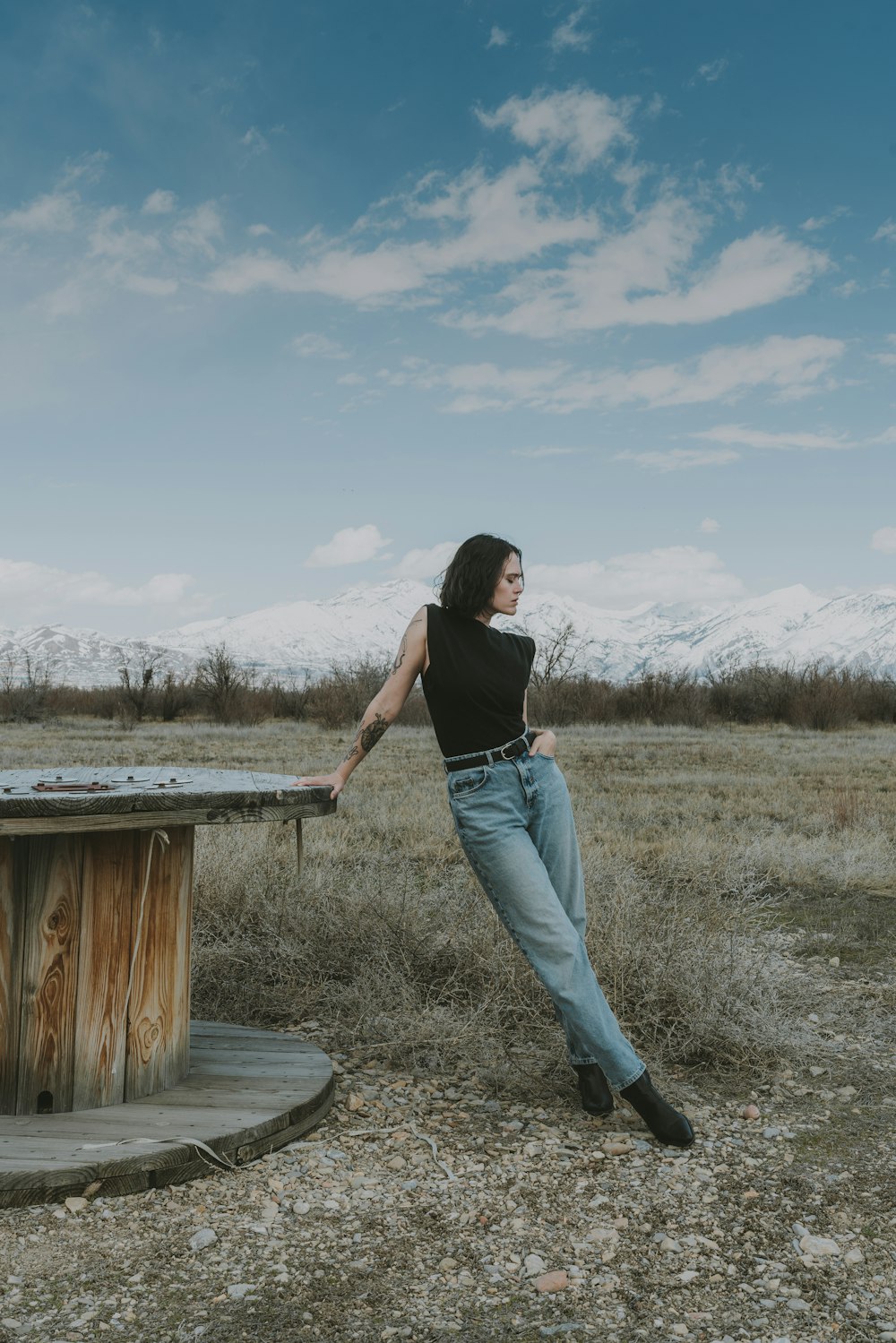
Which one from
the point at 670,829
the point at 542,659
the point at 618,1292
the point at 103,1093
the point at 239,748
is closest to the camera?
the point at 618,1292

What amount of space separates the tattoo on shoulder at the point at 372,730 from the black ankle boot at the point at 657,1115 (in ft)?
4.38

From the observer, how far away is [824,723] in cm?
2423

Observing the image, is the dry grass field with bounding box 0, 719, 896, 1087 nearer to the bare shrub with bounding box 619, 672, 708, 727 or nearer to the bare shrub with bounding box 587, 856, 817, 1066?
the bare shrub with bounding box 587, 856, 817, 1066

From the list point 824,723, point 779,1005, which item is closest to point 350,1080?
point 779,1005

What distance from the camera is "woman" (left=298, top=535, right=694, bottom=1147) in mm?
3135

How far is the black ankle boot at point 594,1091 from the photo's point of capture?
341cm

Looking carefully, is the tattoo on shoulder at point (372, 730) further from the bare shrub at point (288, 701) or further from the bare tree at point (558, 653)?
the bare tree at point (558, 653)

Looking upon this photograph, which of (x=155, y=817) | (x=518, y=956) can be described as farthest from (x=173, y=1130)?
(x=518, y=956)

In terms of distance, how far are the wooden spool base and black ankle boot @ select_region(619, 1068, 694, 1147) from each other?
3.33ft

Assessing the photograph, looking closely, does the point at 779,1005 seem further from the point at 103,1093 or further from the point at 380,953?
the point at 103,1093

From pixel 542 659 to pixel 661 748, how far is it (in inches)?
586

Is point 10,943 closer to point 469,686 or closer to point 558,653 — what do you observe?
point 469,686

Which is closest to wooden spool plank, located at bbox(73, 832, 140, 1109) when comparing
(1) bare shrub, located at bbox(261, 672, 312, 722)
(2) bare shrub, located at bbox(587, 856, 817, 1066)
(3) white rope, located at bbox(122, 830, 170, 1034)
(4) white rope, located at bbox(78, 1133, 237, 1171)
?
(3) white rope, located at bbox(122, 830, 170, 1034)

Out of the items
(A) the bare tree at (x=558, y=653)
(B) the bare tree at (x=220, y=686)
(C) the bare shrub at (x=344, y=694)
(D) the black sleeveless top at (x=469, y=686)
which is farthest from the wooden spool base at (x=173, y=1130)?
(A) the bare tree at (x=558, y=653)
